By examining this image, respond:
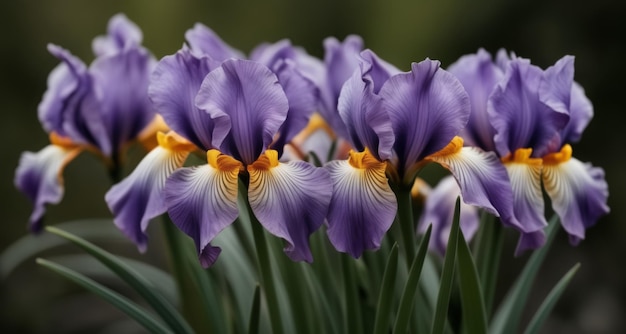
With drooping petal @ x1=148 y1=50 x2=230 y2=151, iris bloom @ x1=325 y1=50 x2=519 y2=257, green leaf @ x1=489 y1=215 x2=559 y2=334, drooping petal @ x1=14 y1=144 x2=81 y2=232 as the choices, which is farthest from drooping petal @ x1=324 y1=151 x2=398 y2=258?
drooping petal @ x1=14 y1=144 x2=81 y2=232

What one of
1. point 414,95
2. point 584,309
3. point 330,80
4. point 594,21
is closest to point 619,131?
point 594,21

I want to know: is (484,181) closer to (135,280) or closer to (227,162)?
(227,162)

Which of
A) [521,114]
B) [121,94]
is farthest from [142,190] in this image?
[521,114]

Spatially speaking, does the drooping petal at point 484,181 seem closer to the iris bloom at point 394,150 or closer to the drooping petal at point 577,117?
the iris bloom at point 394,150

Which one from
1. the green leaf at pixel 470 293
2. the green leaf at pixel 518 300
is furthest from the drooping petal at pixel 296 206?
the green leaf at pixel 518 300

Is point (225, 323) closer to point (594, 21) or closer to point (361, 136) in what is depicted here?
point (361, 136)

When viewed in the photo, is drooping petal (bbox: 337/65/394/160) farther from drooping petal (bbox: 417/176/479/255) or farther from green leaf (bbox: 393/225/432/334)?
drooping petal (bbox: 417/176/479/255)
